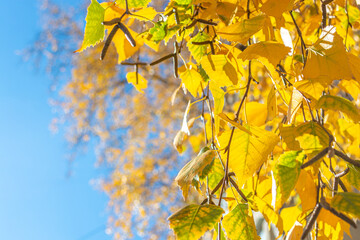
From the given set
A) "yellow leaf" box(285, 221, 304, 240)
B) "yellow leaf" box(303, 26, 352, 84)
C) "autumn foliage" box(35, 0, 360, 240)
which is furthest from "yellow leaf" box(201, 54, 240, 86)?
"yellow leaf" box(285, 221, 304, 240)

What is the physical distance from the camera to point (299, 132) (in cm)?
43

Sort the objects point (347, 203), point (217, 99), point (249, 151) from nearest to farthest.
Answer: point (347, 203), point (249, 151), point (217, 99)

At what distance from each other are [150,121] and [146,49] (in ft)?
3.47

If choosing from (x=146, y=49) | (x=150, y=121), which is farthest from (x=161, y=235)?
(x=146, y=49)

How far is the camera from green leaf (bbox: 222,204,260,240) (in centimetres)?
45

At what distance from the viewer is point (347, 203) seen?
1.14 ft

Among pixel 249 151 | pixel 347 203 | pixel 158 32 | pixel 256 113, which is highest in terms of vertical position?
pixel 158 32

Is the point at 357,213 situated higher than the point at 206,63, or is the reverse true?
the point at 206,63

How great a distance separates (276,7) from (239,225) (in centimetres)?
27

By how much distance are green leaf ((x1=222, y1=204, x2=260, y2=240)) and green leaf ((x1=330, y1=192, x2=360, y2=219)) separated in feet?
0.42

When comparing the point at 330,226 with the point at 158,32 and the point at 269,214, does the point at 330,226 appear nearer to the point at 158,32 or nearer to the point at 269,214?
the point at 269,214

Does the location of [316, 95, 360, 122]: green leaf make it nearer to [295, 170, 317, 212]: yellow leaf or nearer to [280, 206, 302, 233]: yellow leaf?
[295, 170, 317, 212]: yellow leaf

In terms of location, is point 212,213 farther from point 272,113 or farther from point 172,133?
point 172,133

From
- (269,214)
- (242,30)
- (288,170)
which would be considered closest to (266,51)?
(242,30)
